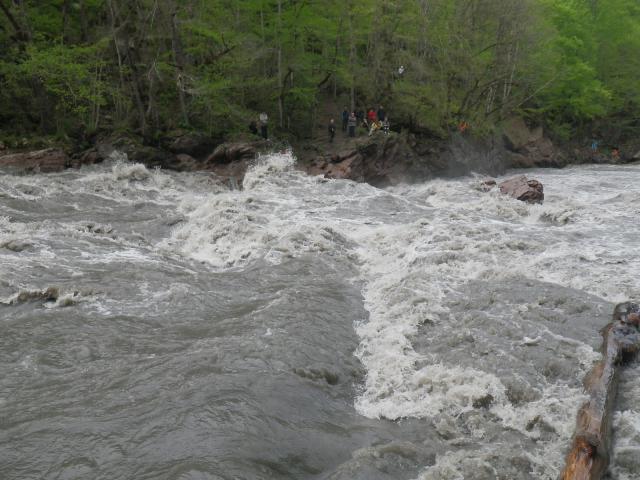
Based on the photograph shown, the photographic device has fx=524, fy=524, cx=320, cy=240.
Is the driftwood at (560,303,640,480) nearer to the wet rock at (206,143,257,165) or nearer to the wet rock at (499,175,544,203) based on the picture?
the wet rock at (499,175,544,203)

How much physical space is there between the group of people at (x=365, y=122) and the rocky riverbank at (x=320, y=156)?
2.00 feet

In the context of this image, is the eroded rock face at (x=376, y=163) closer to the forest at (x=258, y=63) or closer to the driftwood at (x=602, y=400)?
the forest at (x=258, y=63)

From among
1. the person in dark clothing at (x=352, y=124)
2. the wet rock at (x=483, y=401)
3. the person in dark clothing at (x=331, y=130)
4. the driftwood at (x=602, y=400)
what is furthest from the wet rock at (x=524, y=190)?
the wet rock at (x=483, y=401)

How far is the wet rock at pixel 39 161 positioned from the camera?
812 inches

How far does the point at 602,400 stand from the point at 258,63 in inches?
968

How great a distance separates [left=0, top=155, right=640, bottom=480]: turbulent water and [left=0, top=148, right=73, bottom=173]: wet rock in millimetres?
4692

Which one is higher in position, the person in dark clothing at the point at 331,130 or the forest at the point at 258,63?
the forest at the point at 258,63

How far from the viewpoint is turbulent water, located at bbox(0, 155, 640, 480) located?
5789 mm

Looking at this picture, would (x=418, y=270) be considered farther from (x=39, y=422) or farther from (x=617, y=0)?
(x=617, y=0)

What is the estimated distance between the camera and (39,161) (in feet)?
69.3

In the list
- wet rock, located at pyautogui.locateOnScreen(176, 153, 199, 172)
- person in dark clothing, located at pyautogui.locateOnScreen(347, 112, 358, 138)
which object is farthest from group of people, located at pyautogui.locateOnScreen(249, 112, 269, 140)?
person in dark clothing, located at pyautogui.locateOnScreen(347, 112, 358, 138)

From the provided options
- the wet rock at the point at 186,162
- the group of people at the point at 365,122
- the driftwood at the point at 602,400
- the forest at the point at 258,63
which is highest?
the forest at the point at 258,63

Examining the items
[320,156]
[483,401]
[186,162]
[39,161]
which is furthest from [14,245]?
[320,156]

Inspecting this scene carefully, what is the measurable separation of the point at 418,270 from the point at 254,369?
5284 mm
